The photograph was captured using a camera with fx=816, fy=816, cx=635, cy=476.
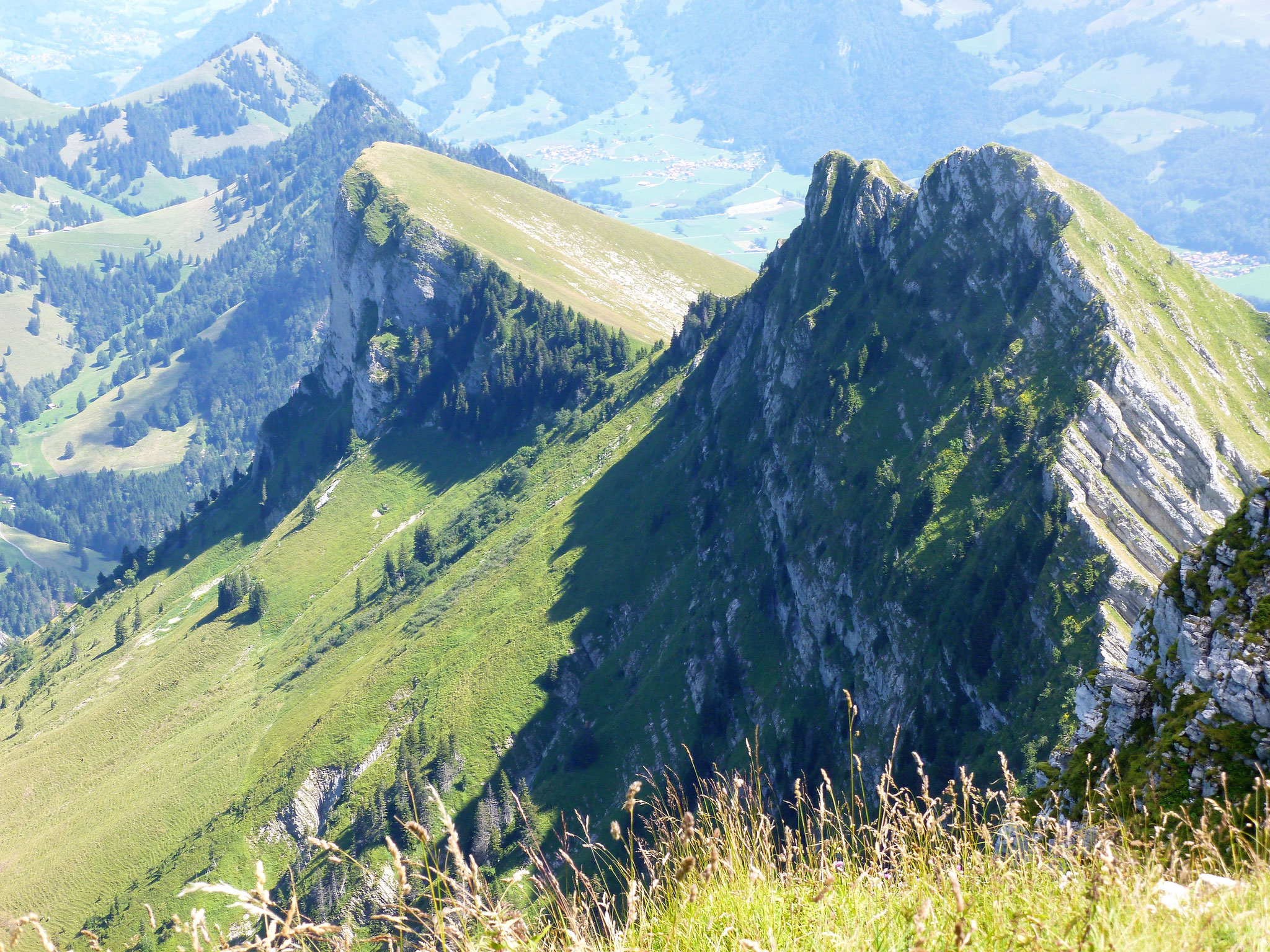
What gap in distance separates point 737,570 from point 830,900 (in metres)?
87.8

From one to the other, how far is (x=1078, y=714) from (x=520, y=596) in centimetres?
10408

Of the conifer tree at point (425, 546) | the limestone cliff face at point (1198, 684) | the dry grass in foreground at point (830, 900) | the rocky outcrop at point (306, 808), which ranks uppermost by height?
the limestone cliff face at point (1198, 684)

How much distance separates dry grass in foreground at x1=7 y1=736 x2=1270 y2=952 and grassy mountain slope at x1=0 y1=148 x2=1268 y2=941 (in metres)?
44.2

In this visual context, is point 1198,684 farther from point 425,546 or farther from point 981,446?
point 425,546

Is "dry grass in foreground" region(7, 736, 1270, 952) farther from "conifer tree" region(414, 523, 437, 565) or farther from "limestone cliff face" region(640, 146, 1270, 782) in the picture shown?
"conifer tree" region(414, 523, 437, 565)

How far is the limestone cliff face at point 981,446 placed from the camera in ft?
174

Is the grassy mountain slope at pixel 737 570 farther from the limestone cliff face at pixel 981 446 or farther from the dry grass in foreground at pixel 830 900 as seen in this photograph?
the dry grass in foreground at pixel 830 900

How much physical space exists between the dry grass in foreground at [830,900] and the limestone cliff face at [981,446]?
146ft

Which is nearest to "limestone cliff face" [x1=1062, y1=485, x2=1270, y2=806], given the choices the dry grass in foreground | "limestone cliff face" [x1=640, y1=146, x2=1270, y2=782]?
the dry grass in foreground

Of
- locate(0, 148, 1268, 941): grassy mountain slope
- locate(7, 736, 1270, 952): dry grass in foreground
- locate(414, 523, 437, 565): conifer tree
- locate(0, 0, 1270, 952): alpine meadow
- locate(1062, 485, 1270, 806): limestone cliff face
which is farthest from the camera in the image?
locate(414, 523, 437, 565): conifer tree

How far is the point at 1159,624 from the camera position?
17.2 meters

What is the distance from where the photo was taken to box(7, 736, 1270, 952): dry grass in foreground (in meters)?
6.02

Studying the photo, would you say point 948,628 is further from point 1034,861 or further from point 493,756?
point 493,756

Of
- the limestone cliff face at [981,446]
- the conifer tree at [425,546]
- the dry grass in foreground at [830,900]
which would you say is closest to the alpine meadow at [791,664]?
the dry grass in foreground at [830,900]
